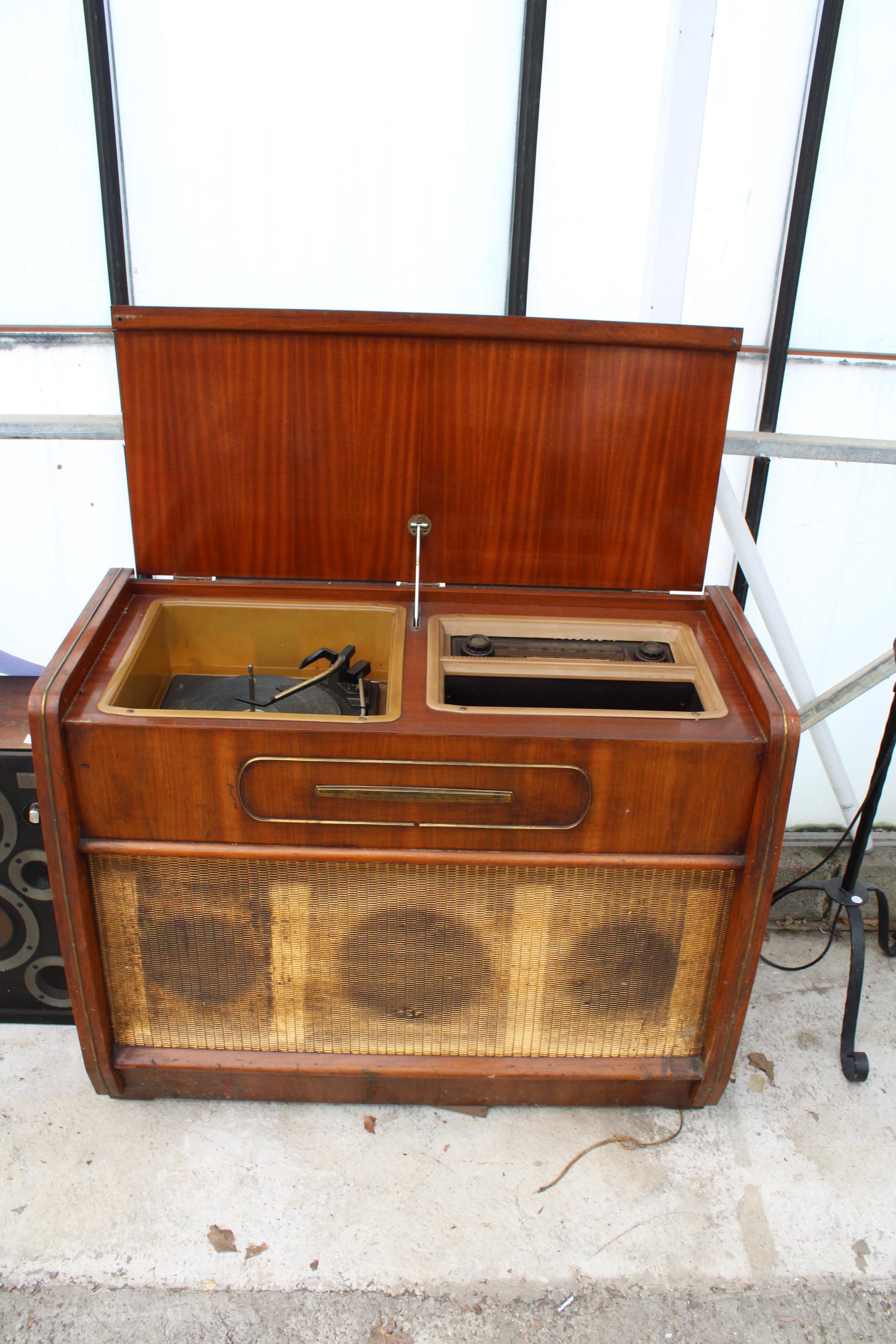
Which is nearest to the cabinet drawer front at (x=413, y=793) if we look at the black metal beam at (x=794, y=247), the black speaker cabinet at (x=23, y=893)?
the black speaker cabinet at (x=23, y=893)

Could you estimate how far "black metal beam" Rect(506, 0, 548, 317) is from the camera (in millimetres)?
2594

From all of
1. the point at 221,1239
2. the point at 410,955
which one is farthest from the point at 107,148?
the point at 221,1239

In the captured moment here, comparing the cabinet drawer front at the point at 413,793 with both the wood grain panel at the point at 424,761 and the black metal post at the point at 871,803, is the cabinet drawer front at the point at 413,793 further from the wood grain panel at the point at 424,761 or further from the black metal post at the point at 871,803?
the black metal post at the point at 871,803

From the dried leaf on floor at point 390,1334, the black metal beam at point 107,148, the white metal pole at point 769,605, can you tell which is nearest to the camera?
the dried leaf on floor at point 390,1334

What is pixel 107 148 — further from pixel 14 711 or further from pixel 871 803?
pixel 871 803

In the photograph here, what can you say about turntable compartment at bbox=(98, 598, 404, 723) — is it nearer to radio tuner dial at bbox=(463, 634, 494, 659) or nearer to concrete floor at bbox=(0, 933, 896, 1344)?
radio tuner dial at bbox=(463, 634, 494, 659)

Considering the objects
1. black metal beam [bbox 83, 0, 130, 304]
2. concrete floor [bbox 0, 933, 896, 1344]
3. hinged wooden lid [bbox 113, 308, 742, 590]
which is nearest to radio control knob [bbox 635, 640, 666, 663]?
hinged wooden lid [bbox 113, 308, 742, 590]

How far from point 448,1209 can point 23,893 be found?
1013mm

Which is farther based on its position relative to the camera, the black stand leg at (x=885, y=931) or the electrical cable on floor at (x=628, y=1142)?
the black stand leg at (x=885, y=931)

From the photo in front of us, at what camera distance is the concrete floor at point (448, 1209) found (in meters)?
1.48

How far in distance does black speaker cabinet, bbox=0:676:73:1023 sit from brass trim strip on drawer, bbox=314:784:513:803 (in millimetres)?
605

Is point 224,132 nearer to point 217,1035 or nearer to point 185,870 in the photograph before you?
point 185,870

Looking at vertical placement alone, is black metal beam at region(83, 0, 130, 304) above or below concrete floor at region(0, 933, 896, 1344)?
above

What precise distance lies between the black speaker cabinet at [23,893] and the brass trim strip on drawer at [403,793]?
0.60m
